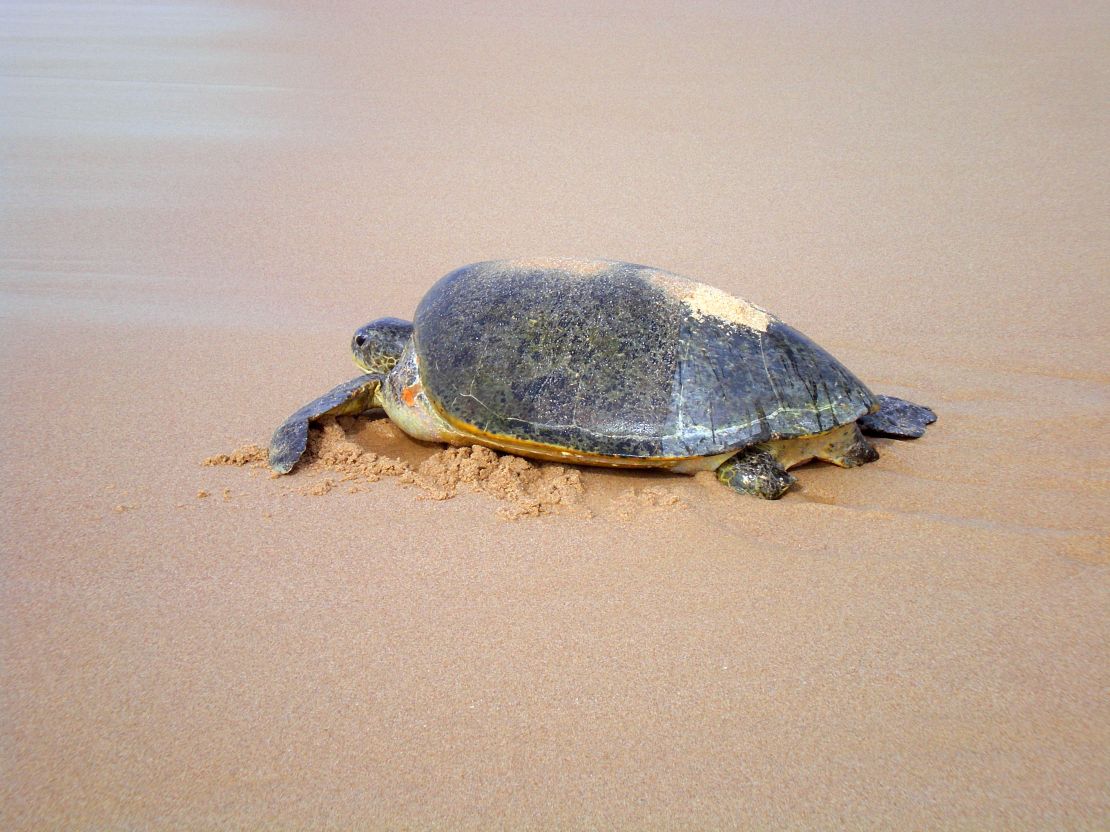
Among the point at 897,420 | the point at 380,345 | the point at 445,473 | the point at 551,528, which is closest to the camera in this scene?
the point at 551,528

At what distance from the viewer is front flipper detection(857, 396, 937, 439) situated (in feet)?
12.2

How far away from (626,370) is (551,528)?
0.72 meters

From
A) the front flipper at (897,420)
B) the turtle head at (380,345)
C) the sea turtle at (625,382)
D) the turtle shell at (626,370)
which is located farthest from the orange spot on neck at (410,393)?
the front flipper at (897,420)

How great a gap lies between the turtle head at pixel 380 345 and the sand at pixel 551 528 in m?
0.38

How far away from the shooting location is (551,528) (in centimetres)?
306

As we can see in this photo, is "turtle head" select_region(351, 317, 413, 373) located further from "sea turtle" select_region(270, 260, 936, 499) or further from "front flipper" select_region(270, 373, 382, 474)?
"sea turtle" select_region(270, 260, 936, 499)

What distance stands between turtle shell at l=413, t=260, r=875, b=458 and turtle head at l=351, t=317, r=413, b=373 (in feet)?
1.54

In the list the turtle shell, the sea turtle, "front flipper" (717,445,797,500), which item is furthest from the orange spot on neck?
"front flipper" (717,445,797,500)

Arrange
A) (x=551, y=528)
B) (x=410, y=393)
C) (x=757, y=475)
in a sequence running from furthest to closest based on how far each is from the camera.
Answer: (x=410, y=393) → (x=757, y=475) → (x=551, y=528)

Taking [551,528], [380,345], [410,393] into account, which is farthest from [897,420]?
[380,345]

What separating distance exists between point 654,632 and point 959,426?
86.5 inches

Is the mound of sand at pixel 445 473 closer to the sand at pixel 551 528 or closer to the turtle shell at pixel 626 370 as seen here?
the sand at pixel 551 528

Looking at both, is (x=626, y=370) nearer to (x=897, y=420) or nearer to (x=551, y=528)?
(x=551, y=528)

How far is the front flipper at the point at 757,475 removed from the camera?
3205 mm
